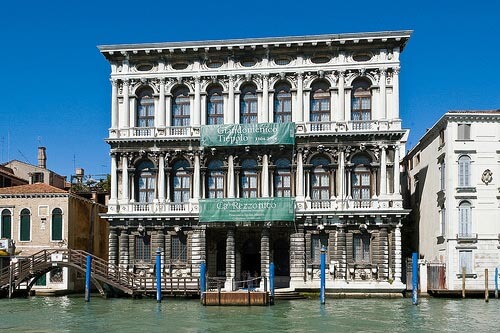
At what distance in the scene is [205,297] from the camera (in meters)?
35.2

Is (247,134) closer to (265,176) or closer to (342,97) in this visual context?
(265,176)

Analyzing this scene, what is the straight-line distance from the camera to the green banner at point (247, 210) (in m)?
41.1

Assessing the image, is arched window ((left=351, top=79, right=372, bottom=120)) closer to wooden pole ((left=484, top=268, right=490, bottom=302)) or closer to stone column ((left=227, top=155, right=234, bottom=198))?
stone column ((left=227, top=155, right=234, bottom=198))

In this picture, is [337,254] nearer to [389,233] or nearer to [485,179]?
[389,233]

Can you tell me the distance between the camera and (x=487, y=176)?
39.8m

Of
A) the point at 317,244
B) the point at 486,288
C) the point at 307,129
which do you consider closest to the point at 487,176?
the point at 486,288

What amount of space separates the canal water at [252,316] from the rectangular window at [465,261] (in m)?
2.04

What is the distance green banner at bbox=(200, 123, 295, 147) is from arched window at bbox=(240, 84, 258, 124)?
107cm

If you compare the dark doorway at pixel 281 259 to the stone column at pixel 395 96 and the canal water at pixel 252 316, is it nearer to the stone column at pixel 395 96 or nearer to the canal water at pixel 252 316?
the canal water at pixel 252 316

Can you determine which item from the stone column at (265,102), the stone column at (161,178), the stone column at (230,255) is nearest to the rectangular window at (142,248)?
the stone column at (161,178)

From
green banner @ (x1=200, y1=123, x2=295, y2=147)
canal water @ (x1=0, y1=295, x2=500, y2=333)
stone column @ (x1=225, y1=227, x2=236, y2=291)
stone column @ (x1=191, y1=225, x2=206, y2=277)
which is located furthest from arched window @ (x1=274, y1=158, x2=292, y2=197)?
canal water @ (x1=0, y1=295, x2=500, y2=333)

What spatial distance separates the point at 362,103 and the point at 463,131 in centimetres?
509

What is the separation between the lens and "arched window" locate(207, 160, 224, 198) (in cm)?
4288

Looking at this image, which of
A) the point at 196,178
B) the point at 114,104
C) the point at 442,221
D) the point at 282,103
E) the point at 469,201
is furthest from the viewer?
the point at 114,104
